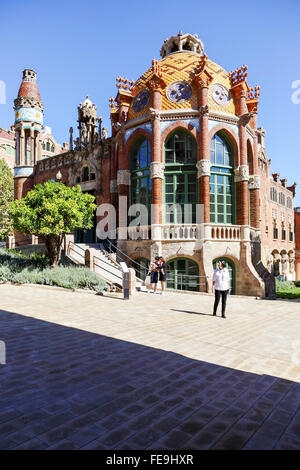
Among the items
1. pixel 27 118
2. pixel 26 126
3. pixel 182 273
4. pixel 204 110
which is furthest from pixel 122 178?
pixel 27 118

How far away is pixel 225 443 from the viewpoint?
2.77 meters

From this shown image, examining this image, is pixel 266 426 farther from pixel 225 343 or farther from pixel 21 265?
pixel 21 265

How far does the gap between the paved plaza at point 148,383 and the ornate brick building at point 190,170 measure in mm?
9019

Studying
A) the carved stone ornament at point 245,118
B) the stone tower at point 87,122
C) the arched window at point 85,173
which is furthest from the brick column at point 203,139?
the arched window at point 85,173

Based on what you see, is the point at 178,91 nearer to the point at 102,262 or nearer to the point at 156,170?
the point at 156,170

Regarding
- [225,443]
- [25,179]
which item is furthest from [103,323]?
[25,179]

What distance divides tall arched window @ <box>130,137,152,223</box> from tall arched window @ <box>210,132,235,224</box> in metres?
3.81

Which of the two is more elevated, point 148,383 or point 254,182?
point 254,182

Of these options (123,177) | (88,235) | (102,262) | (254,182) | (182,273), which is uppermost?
(123,177)

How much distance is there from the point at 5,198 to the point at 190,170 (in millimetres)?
21437

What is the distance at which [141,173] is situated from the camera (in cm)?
1870

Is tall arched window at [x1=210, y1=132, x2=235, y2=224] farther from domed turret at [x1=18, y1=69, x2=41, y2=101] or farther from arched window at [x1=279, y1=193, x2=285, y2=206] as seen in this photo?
domed turret at [x1=18, y1=69, x2=41, y2=101]

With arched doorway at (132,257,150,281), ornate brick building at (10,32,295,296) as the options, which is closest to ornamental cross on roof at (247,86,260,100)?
ornate brick building at (10,32,295,296)
